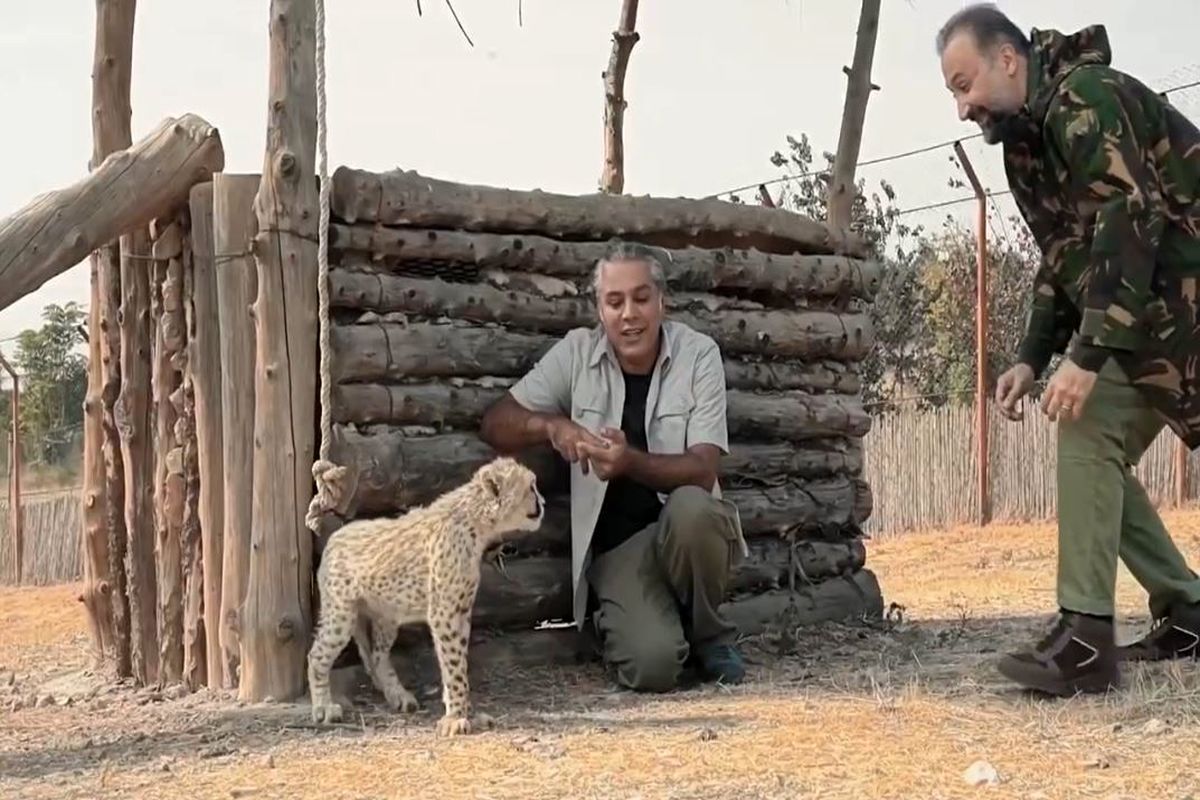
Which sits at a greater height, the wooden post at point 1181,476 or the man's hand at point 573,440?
the man's hand at point 573,440

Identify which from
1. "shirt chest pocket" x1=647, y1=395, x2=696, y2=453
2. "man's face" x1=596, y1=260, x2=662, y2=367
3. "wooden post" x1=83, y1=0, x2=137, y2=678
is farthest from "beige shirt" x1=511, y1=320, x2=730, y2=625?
"wooden post" x1=83, y1=0, x2=137, y2=678

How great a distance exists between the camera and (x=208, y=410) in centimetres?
562

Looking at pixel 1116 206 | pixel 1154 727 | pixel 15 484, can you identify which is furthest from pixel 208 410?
pixel 15 484

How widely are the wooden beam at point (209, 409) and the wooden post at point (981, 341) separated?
7021 mm

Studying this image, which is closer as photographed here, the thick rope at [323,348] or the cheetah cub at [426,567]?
the cheetah cub at [426,567]

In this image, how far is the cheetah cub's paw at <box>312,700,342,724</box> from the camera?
499 centimetres

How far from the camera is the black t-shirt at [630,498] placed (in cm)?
581

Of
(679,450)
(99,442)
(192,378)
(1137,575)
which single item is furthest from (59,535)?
(1137,575)

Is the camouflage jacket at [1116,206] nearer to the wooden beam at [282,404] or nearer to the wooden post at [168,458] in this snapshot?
the wooden beam at [282,404]

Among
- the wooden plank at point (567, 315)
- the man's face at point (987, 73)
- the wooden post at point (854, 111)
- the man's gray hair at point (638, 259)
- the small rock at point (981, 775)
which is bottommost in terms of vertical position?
the small rock at point (981, 775)

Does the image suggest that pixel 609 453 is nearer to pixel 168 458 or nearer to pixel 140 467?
pixel 168 458

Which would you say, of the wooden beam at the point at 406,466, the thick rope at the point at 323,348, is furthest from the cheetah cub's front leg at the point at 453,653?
the wooden beam at the point at 406,466

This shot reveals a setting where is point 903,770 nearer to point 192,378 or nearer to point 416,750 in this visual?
point 416,750

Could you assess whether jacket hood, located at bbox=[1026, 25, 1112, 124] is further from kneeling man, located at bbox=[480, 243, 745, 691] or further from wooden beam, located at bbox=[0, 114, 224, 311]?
wooden beam, located at bbox=[0, 114, 224, 311]
